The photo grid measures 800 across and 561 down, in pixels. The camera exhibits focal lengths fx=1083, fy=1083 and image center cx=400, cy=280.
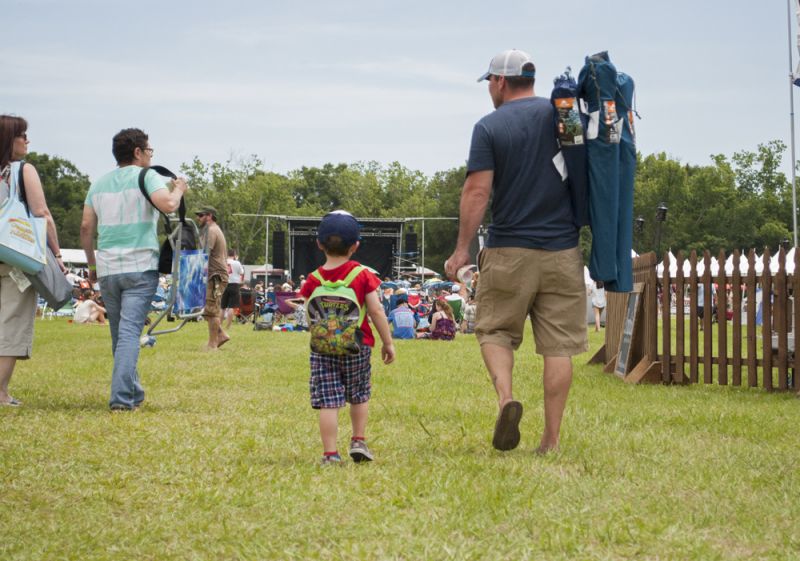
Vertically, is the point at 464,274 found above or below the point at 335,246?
below

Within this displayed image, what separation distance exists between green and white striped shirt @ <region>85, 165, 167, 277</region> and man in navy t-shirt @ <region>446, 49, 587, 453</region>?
2.72m

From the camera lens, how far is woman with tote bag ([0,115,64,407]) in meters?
7.24

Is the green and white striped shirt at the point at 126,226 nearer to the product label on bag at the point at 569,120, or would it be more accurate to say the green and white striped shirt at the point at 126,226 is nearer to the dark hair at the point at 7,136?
the dark hair at the point at 7,136

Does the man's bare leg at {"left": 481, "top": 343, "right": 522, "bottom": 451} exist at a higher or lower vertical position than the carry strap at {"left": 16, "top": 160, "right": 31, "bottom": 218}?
lower

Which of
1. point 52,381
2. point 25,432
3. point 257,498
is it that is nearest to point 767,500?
point 257,498

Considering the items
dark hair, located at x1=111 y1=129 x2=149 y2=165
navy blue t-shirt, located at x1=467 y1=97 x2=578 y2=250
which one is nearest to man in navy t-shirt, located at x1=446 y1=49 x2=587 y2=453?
navy blue t-shirt, located at x1=467 y1=97 x2=578 y2=250

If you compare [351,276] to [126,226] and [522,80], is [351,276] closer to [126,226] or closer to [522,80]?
[522,80]

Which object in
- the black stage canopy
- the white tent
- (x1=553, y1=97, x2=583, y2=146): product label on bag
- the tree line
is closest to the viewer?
(x1=553, y1=97, x2=583, y2=146): product label on bag

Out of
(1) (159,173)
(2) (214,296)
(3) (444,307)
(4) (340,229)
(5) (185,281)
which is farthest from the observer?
(3) (444,307)

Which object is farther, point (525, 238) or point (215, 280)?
point (215, 280)

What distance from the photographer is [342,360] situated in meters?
5.19

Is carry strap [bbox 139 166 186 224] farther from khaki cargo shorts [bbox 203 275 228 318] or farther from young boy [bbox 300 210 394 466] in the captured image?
khaki cargo shorts [bbox 203 275 228 318]

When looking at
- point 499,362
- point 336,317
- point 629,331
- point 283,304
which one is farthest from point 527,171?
point 283,304

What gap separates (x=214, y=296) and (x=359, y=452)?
30.5 ft
